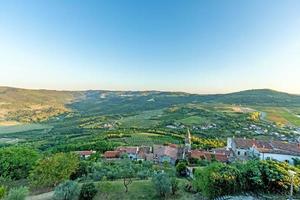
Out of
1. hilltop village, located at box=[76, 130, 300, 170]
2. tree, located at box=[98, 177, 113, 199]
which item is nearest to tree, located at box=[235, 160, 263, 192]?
tree, located at box=[98, 177, 113, 199]

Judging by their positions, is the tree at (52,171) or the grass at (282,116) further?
the grass at (282,116)

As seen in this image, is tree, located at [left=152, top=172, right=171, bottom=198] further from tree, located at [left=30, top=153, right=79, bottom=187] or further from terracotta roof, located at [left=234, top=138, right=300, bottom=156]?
terracotta roof, located at [left=234, top=138, right=300, bottom=156]

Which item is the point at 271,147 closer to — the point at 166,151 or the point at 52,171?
the point at 166,151

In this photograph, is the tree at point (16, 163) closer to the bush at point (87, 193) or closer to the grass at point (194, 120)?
the bush at point (87, 193)

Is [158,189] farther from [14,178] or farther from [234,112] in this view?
[234,112]

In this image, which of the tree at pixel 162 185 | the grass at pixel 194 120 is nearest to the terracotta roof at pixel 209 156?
the tree at pixel 162 185

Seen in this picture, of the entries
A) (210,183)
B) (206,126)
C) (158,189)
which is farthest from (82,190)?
(206,126)

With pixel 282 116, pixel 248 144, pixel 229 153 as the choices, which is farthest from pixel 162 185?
pixel 282 116
